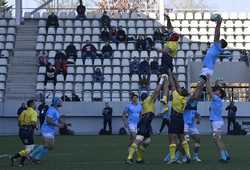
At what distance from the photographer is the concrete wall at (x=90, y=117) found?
43.5 m

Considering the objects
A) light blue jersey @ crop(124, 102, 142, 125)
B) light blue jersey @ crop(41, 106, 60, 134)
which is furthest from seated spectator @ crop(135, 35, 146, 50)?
light blue jersey @ crop(41, 106, 60, 134)

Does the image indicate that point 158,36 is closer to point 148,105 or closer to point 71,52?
point 71,52

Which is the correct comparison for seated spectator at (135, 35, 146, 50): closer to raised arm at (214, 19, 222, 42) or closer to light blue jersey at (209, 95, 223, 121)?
light blue jersey at (209, 95, 223, 121)

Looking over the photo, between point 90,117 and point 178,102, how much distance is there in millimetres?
24053

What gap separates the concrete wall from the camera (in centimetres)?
4347

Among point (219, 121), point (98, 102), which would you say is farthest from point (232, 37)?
point (219, 121)

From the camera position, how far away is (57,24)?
2073 inches

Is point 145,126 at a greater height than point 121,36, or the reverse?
point 121,36

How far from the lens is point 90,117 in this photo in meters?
44.1

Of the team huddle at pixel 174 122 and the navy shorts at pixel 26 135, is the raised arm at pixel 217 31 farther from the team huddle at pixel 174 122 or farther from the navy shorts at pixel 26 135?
the navy shorts at pixel 26 135

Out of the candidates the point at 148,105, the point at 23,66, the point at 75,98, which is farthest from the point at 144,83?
the point at 148,105

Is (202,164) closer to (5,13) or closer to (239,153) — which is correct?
(239,153)

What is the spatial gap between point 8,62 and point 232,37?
15.7m

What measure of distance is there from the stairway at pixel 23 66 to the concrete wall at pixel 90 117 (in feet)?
7.93
